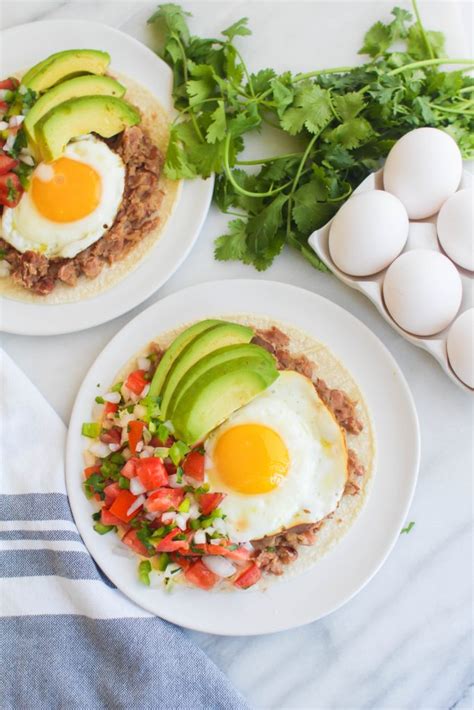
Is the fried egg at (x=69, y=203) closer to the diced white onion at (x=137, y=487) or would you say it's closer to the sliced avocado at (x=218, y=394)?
the sliced avocado at (x=218, y=394)

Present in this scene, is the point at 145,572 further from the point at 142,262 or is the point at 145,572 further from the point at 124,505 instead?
the point at 142,262

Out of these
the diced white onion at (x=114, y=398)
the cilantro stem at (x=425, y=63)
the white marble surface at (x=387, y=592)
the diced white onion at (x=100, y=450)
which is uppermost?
the cilantro stem at (x=425, y=63)

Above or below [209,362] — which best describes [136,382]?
below

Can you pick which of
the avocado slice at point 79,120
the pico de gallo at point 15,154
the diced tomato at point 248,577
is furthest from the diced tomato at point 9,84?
the diced tomato at point 248,577

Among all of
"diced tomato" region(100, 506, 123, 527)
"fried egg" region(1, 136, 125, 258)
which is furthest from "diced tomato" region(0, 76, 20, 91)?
"diced tomato" region(100, 506, 123, 527)

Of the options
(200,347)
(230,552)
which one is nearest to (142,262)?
(200,347)

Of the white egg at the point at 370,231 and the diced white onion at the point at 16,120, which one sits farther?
the diced white onion at the point at 16,120

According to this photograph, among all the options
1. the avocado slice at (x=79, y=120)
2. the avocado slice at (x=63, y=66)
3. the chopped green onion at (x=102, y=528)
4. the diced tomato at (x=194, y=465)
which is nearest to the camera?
the diced tomato at (x=194, y=465)
